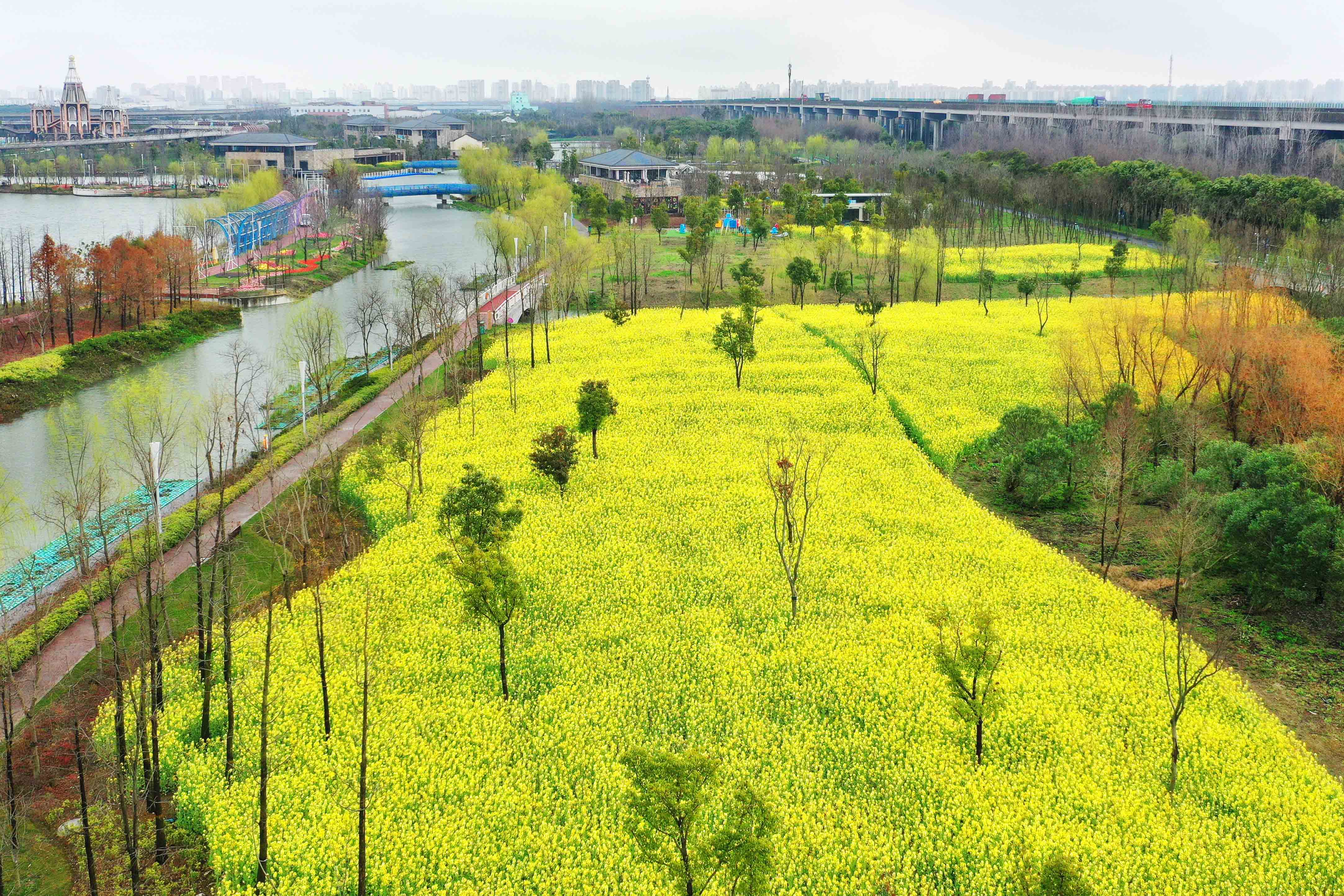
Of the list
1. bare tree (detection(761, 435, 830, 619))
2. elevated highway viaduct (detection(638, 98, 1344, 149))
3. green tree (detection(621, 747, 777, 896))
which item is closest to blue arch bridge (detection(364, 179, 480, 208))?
elevated highway viaduct (detection(638, 98, 1344, 149))

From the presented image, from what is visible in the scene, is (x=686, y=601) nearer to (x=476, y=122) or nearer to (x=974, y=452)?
(x=974, y=452)

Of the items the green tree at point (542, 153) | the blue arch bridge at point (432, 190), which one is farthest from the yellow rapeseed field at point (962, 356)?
the green tree at point (542, 153)

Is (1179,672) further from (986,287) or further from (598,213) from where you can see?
(598,213)

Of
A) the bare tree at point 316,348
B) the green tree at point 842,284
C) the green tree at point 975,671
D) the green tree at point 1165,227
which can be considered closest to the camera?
the green tree at point 975,671

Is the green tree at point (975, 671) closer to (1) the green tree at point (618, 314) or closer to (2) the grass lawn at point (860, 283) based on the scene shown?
(1) the green tree at point (618, 314)

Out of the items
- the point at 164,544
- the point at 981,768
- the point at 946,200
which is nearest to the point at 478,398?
the point at 164,544

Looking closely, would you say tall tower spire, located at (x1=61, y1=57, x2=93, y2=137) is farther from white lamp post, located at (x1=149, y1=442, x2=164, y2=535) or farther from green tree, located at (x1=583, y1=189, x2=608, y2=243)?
white lamp post, located at (x1=149, y1=442, x2=164, y2=535)

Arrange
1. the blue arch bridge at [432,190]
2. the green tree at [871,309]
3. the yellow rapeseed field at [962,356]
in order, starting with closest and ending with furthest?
the yellow rapeseed field at [962,356]
the green tree at [871,309]
the blue arch bridge at [432,190]
